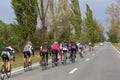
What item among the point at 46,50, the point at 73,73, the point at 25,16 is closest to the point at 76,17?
the point at 25,16

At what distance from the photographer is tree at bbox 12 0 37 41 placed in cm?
3541

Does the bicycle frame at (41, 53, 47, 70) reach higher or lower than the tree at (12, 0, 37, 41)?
lower

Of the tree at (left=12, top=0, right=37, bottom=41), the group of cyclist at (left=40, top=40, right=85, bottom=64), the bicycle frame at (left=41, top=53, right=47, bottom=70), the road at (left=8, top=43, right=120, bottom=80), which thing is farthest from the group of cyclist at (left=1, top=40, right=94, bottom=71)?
the tree at (left=12, top=0, right=37, bottom=41)

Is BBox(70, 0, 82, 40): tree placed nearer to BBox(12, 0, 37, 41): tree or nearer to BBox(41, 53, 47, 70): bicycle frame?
BBox(12, 0, 37, 41): tree

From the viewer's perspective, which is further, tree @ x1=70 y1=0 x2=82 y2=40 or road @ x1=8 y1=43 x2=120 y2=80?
tree @ x1=70 y1=0 x2=82 y2=40

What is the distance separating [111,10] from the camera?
320ft

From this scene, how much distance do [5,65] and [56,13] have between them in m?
33.8

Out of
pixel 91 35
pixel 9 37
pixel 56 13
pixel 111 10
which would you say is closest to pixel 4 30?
pixel 9 37

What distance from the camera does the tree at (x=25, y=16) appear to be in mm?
35406

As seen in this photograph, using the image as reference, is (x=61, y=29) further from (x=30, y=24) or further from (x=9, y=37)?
(x=30, y=24)

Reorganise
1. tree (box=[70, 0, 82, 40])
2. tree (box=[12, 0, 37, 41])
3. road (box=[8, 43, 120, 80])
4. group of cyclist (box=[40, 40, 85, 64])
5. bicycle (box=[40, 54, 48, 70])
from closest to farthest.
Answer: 1. road (box=[8, 43, 120, 80])
2. bicycle (box=[40, 54, 48, 70])
3. group of cyclist (box=[40, 40, 85, 64])
4. tree (box=[12, 0, 37, 41])
5. tree (box=[70, 0, 82, 40])

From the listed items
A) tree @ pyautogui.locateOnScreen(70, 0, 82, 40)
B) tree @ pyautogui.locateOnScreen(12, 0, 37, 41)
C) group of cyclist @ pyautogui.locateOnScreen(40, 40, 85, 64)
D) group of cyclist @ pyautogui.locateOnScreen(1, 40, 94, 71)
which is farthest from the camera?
tree @ pyautogui.locateOnScreen(70, 0, 82, 40)

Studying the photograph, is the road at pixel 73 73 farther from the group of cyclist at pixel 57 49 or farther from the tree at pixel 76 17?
the tree at pixel 76 17

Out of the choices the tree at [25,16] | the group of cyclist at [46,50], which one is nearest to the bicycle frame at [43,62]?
the group of cyclist at [46,50]
